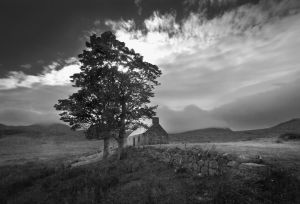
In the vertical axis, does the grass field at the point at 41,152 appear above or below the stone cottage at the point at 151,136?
below

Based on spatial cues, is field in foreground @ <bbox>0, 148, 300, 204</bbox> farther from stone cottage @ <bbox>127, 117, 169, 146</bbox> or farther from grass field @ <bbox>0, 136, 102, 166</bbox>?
grass field @ <bbox>0, 136, 102, 166</bbox>

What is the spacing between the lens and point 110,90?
21.8 metres

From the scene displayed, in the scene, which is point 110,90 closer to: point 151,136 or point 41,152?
point 151,136

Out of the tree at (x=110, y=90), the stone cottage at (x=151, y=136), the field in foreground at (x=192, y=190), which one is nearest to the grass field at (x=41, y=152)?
the stone cottage at (x=151, y=136)

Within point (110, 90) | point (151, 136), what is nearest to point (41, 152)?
point (151, 136)

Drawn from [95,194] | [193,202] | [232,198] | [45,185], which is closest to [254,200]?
[232,198]

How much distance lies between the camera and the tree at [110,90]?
2203cm

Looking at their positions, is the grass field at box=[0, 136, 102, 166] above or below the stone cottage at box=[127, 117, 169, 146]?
below

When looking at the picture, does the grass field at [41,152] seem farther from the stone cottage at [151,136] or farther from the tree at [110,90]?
the tree at [110,90]

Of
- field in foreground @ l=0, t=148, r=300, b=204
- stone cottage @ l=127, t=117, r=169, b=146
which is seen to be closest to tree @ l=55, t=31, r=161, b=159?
field in foreground @ l=0, t=148, r=300, b=204

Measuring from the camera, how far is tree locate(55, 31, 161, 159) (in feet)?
72.3

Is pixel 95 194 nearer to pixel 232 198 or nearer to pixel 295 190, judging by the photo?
pixel 232 198

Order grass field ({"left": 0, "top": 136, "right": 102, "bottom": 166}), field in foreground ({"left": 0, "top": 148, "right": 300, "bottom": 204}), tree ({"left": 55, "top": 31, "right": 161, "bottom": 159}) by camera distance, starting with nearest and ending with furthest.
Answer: field in foreground ({"left": 0, "top": 148, "right": 300, "bottom": 204}) → tree ({"left": 55, "top": 31, "right": 161, "bottom": 159}) → grass field ({"left": 0, "top": 136, "right": 102, "bottom": 166})

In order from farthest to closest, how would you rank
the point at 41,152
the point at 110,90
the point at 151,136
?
the point at 41,152, the point at 151,136, the point at 110,90
